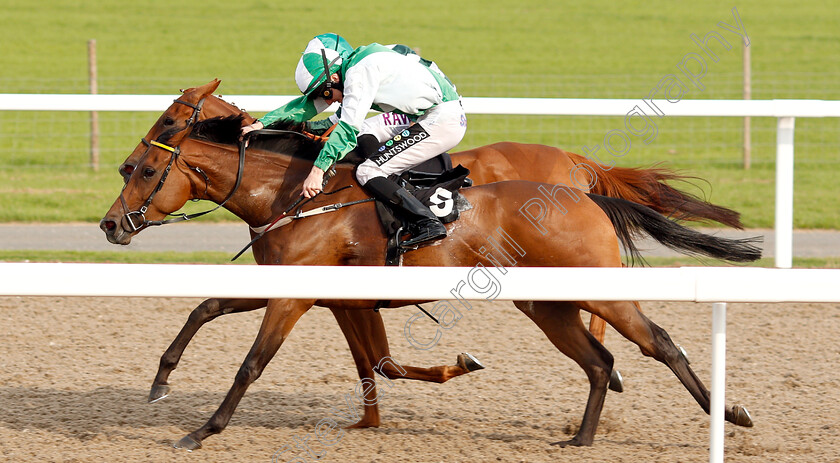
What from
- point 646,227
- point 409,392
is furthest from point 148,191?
point 646,227

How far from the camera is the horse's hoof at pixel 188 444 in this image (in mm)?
3934

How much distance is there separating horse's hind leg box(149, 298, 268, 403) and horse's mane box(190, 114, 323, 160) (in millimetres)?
719

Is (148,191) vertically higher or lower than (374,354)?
higher

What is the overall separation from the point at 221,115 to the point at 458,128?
1035 mm

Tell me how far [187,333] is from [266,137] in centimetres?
106

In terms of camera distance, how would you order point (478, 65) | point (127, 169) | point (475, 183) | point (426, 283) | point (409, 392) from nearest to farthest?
point (426, 283), point (127, 169), point (409, 392), point (475, 183), point (478, 65)

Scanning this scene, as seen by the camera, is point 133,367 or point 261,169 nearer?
point 261,169

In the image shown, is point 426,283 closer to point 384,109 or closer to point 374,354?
point 384,109

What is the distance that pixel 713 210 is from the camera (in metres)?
4.90

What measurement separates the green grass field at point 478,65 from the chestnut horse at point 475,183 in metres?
4.06

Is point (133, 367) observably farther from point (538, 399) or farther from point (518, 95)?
point (518, 95)

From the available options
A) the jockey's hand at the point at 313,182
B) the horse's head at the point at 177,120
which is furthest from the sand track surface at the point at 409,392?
the horse's head at the point at 177,120

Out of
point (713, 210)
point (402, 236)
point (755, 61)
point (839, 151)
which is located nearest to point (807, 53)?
point (755, 61)

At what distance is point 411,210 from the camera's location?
4043 millimetres
